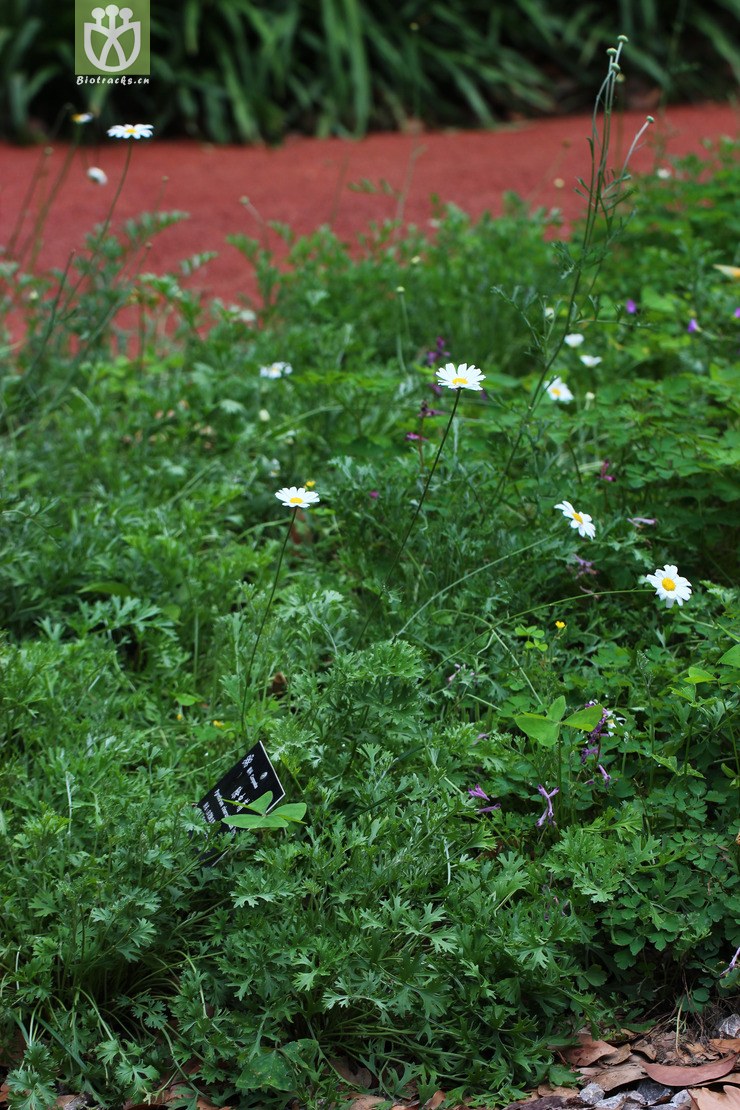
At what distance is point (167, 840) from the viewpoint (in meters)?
2.01

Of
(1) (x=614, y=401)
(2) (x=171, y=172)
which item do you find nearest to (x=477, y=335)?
(1) (x=614, y=401)

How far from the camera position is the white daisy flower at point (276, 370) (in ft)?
11.5

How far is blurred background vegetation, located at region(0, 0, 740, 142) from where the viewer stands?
7449 mm

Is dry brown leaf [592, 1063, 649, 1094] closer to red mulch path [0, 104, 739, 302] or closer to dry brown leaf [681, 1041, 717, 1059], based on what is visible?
dry brown leaf [681, 1041, 717, 1059]

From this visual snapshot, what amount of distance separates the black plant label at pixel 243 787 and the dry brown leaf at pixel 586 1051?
683mm

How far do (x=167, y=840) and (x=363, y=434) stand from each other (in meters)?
1.52

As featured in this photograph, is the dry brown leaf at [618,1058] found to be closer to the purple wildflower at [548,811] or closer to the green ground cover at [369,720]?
the green ground cover at [369,720]

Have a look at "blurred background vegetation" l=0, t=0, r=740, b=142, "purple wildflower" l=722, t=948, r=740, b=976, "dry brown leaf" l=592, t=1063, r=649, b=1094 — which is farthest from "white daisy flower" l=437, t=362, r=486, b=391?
"blurred background vegetation" l=0, t=0, r=740, b=142

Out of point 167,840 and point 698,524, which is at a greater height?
point 698,524

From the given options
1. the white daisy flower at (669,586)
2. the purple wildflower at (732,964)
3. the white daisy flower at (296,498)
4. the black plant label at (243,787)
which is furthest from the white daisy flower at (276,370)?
the purple wildflower at (732,964)

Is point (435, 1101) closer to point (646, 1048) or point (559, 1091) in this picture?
point (559, 1091)

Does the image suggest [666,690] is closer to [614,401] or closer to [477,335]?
[614,401]

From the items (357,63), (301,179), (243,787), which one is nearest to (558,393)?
(243,787)

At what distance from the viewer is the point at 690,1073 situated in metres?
1.90
